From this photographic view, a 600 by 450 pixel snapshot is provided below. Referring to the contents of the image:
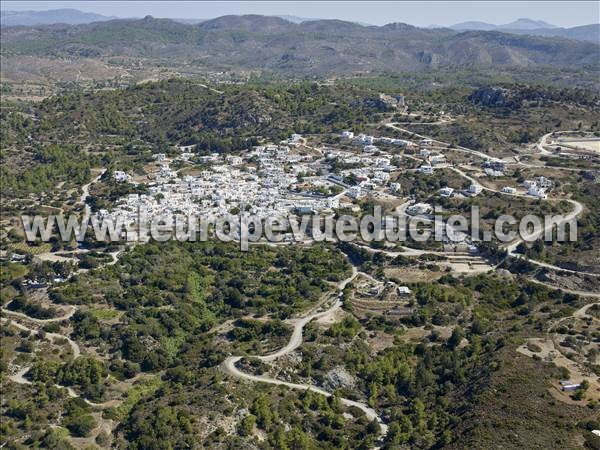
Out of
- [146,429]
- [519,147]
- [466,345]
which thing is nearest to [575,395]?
[466,345]

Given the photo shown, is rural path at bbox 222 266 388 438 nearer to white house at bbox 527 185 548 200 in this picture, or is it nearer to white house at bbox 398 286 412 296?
white house at bbox 398 286 412 296

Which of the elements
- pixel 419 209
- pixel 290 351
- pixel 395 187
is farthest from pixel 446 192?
pixel 290 351

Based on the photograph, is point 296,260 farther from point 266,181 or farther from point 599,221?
point 599,221

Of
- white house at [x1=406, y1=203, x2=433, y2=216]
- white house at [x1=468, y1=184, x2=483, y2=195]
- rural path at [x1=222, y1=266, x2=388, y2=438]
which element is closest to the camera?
rural path at [x1=222, y1=266, x2=388, y2=438]

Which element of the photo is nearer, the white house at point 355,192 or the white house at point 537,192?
the white house at point 537,192

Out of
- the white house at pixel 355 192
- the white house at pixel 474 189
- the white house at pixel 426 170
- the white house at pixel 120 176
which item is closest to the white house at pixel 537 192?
the white house at pixel 474 189

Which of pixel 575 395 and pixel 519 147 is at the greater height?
pixel 519 147

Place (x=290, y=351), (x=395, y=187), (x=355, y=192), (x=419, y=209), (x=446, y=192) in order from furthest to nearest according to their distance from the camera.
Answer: (x=395, y=187) → (x=355, y=192) → (x=446, y=192) → (x=419, y=209) → (x=290, y=351)

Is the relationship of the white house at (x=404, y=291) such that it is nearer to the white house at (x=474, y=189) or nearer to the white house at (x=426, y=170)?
the white house at (x=474, y=189)

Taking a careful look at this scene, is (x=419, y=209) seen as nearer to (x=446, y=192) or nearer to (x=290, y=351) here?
(x=446, y=192)

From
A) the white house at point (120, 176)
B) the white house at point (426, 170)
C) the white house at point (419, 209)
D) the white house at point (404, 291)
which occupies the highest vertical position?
the white house at point (120, 176)

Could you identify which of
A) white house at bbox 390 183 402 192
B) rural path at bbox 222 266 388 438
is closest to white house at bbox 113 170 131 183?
white house at bbox 390 183 402 192
